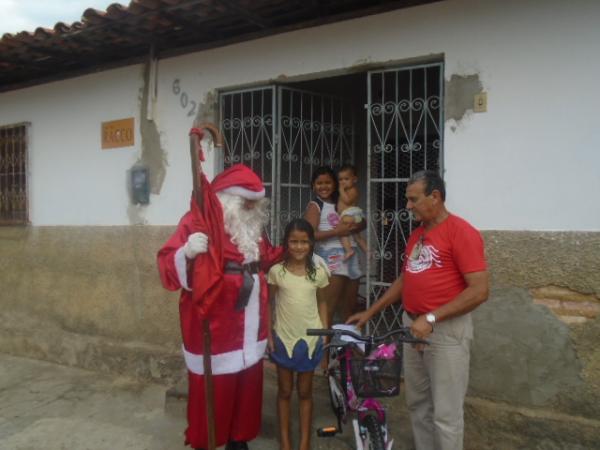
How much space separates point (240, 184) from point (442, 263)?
1.27m

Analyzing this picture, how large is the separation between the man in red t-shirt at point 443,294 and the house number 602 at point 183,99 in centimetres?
257

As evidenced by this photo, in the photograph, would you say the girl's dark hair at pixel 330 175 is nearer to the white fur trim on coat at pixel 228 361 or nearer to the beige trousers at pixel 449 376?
the white fur trim on coat at pixel 228 361

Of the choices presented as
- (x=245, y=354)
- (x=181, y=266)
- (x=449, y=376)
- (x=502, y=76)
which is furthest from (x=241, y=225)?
(x=502, y=76)

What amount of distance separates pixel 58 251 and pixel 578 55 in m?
4.96

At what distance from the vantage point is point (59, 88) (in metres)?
5.58

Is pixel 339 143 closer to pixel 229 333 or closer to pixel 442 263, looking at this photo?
pixel 229 333

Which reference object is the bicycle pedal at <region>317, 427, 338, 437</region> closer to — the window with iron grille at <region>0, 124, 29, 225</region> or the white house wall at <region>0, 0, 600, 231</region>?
the white house wall at <region>0, 0, 600, 231</region>

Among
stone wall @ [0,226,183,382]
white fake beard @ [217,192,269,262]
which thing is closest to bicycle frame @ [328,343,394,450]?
white fake beard @ [217,192,269,262]

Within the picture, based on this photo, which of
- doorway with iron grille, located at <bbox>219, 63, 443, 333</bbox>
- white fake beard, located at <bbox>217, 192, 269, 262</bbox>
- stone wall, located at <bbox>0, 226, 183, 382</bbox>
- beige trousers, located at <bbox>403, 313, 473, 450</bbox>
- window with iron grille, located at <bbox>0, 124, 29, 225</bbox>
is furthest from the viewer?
window with iron grille, located at <bbox>0, 124, 29, 225</bbox>

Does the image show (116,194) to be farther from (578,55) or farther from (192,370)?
(578,55)

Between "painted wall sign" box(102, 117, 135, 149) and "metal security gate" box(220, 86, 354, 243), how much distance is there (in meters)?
0.98

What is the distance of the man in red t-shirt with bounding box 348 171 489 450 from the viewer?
8.45 feet

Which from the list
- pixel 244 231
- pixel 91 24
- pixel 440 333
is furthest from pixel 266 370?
pixel 91 24

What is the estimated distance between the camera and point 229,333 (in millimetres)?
3162
